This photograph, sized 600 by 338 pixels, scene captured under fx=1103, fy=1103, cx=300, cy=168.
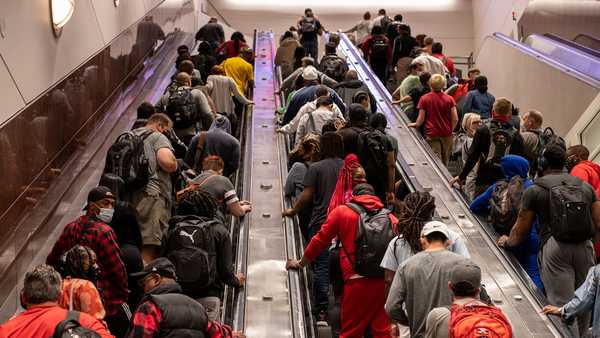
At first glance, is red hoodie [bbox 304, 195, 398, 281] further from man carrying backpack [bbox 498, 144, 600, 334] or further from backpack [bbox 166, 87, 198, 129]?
backpack [bbox 166, 87, 198, 129]

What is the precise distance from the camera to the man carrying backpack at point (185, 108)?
1214 cm

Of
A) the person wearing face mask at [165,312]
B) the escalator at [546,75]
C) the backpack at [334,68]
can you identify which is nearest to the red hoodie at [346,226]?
the person wearing face mask at [165,312]

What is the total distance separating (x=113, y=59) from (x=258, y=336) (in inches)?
321

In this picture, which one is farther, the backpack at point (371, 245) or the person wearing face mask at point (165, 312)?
the backpack at point (371, 245)

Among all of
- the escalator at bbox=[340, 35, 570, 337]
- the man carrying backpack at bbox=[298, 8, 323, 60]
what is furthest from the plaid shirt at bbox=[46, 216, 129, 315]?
the man carrying backpack at bbox=[298, 8, 323, 60]

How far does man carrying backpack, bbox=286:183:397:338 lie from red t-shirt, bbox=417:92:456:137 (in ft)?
17.1

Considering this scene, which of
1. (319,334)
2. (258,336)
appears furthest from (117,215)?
(319,334)

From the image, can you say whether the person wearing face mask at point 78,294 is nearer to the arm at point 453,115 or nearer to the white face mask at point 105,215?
the white face mask at point 105,215

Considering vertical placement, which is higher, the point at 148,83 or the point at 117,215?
the point at 117,215

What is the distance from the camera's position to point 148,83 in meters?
16.6

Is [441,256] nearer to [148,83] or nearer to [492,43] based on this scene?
[148,83]

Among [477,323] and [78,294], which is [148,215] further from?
[477,323]

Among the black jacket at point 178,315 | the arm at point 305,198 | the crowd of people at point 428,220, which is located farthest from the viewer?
the arm at point 305,198

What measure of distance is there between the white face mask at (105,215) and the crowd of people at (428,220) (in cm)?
165
